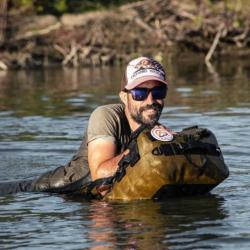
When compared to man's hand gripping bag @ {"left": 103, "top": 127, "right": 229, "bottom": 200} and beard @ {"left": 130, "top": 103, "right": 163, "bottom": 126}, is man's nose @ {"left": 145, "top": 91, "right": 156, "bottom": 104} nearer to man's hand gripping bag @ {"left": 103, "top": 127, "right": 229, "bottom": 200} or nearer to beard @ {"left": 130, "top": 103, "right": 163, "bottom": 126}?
beard @ {"left": 130, "top": 103, "right": 163, "bottom": 126}

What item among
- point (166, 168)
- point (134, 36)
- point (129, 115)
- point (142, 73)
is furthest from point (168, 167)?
point (134, 36)

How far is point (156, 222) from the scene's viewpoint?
27.2 ft

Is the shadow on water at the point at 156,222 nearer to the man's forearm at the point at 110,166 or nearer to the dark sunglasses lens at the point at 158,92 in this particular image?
the man's forearm at the point at 110,166

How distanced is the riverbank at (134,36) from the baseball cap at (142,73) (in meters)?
22.8

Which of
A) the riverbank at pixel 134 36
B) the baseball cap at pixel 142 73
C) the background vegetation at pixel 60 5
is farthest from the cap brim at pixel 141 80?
the background vegetation at pixel 60 5

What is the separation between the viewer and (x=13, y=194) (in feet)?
33.2

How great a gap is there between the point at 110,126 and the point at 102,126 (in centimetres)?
8

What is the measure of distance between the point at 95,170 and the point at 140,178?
0.42 m

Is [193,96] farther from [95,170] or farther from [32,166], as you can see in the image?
[95,170]

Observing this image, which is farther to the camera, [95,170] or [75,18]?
[75,18]

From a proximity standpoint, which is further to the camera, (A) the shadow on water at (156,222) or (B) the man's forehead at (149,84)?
(B) the man's forehead at (149,84)

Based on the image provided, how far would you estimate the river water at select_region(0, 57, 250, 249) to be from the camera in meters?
7.74

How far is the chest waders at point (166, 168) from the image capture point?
8508mm

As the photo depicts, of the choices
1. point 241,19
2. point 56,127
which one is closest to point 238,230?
point 56,127
